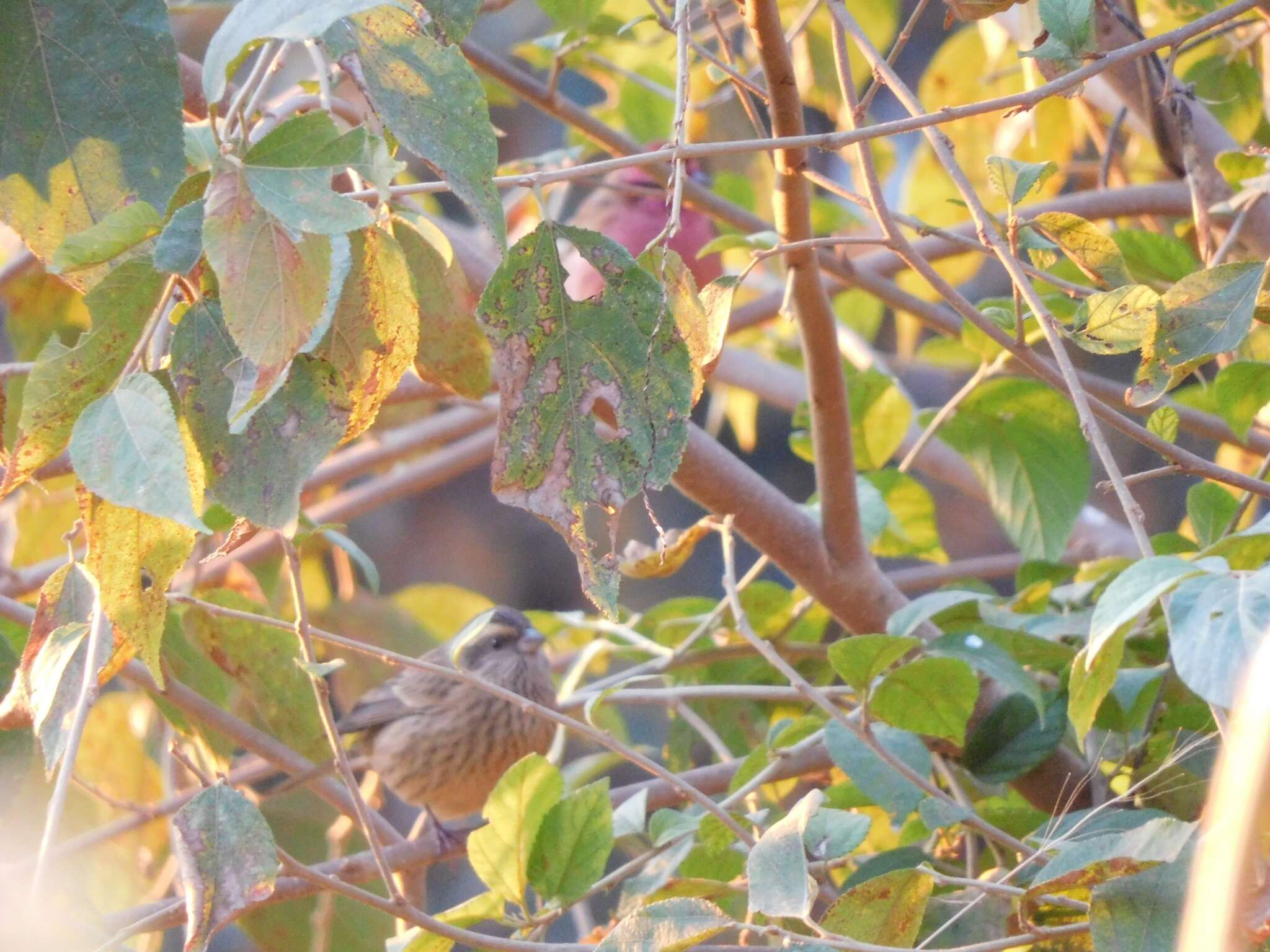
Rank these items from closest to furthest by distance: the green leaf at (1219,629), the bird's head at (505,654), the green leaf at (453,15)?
1. the green leaf at (1219,629)
2. the green leaf at (453,15)
3. the bird's head at (505,654)

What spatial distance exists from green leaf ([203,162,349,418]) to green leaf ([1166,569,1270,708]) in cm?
36

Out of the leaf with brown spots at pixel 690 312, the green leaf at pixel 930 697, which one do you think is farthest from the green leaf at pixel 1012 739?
the leaf with brown spots at pixel 690 312

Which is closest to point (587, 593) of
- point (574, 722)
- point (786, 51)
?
point (574, 722)

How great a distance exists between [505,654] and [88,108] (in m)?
1.90

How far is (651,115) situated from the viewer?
1933 millimetres

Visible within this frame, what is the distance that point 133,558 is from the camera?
2.14 ft

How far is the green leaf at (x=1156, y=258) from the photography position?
118 cm

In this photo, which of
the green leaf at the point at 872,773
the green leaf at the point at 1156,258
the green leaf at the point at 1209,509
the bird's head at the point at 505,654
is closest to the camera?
the green leaf at the point at 872,773

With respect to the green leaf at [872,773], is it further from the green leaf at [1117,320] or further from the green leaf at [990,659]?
the green leaf at [1117,320]

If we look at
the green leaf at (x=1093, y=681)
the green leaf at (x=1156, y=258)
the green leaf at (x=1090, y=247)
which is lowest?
the green leaf at (x=1093, y=681)

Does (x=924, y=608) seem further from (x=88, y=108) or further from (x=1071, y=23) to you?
(x=88, y=108)

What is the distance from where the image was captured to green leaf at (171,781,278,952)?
0.61 m

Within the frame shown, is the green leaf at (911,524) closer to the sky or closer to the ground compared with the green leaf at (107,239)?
closer to the ground

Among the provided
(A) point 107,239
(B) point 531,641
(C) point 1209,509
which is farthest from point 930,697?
(B) point 531,641
